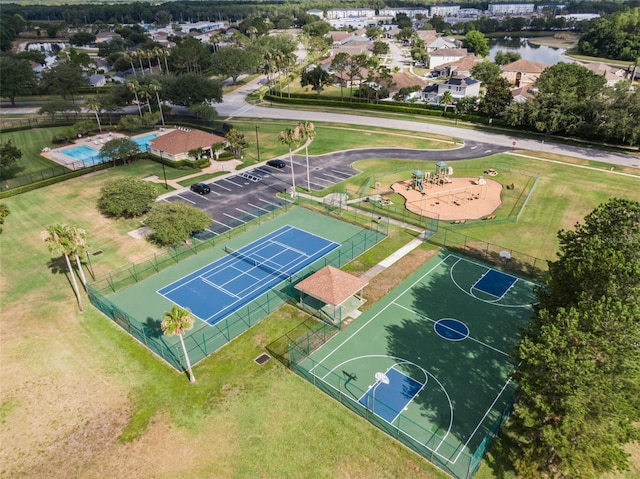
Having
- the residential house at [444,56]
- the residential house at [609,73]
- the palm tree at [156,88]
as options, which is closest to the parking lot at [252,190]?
the palm tree at [156,88]

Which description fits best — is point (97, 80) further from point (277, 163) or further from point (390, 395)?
point (390, 395)

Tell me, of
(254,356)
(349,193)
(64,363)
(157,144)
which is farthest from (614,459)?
(157,144)

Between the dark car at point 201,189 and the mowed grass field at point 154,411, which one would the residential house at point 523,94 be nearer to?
the mowed grass field at point 154,411

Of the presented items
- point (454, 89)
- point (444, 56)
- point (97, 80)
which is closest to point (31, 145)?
point (97, 80)

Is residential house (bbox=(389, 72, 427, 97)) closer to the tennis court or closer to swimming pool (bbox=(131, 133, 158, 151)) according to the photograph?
swimming pool (bbox=(131, 133, 158, 151))

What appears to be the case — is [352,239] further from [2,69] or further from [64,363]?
[2,69]

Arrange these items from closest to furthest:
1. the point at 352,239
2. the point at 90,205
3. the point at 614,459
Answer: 1. the point at 614,459
2. the point at 352,239
3. the point at 90,205
